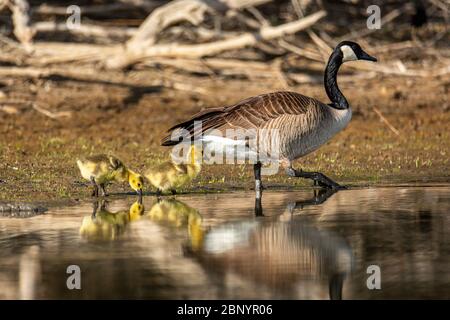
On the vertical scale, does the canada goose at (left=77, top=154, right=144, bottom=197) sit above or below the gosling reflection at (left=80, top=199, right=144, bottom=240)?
above

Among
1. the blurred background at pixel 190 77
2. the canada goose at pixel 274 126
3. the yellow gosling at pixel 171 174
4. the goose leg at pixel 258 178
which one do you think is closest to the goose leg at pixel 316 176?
the canada goose at pixel 274 126

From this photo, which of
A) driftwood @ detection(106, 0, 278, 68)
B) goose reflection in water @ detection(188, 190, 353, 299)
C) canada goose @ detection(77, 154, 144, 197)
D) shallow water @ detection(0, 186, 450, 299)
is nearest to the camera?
shallow water @ detection(0, 186, 450, 299)

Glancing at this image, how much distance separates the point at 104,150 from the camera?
12.5 metres

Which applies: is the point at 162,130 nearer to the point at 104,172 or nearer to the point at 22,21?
the point at 22,21

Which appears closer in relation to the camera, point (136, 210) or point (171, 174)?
point (136, 210)

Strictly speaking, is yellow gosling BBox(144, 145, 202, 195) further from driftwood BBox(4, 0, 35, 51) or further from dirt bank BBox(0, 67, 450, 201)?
driftwood BBox(4, 0, 35, 51)

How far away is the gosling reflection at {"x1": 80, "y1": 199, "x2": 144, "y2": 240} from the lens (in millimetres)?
7559

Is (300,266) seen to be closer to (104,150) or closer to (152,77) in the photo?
(104,150)

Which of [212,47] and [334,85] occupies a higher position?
[212,47]

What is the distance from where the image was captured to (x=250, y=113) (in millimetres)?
9789

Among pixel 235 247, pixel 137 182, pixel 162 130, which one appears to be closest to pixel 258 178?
pixel 137 182

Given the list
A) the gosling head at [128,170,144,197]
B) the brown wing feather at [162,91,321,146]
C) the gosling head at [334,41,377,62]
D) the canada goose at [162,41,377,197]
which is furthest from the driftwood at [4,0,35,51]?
the gosling head at [128,170,144,197]

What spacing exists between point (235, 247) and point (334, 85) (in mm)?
4029

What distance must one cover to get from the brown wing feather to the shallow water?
0.70m
